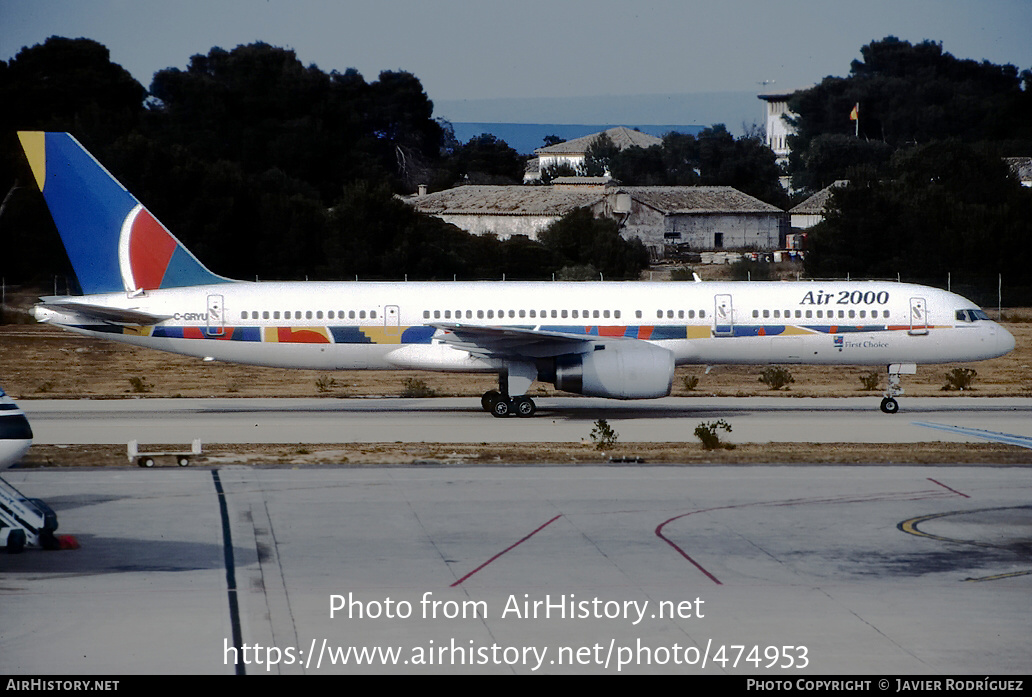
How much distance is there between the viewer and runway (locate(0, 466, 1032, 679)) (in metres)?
12.2

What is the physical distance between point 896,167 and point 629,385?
61502 mm

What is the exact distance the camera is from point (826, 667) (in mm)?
11750

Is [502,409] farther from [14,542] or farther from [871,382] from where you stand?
[14,542]

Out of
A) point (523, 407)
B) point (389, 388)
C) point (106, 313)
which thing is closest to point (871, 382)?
point (523, 407)

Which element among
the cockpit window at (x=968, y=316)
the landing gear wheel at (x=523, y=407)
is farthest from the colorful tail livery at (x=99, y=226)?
the cockpit window at (x=968, y=316)

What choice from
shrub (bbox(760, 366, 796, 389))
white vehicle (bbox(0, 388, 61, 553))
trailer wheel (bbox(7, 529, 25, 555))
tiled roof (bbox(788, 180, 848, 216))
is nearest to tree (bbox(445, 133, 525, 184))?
tiled roof (bbox(788, 180, 848, 216))

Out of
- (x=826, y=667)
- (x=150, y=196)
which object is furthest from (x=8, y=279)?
(x=826, y=667)

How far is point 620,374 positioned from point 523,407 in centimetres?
299

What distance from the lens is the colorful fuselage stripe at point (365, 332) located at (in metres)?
31.1

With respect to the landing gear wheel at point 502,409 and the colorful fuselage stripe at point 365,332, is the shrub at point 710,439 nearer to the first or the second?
the colorful fuselage stripe at point 365,332

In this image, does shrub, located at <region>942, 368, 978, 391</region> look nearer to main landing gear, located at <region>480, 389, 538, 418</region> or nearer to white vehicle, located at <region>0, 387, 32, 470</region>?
main landing gear, located at <region>480, 389, 538, 418</region>

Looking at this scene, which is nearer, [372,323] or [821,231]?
[372,323]

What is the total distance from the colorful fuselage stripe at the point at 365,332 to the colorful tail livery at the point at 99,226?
1.26 metres
